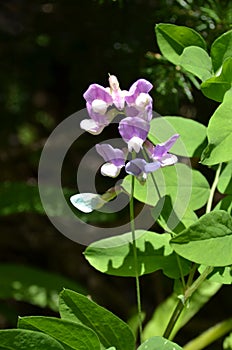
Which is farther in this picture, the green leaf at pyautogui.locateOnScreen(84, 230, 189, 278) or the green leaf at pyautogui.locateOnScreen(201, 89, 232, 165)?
the green leaf at pyautogui.locateOnScreen(84, 230, 189, 278)

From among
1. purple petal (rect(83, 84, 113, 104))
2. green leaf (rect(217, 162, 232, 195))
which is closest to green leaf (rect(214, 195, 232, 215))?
green leaf (rect(217, 162, 232, 195))

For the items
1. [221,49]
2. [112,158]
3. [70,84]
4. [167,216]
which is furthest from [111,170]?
[70,84]

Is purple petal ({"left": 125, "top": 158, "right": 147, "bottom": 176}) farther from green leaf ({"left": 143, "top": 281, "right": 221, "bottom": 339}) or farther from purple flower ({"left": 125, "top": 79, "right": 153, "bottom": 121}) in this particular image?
green leaf ({"left": 143, "top": 281, "right": 221, "bottom": 339})

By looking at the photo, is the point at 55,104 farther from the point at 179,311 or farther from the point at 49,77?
the point at 179,311

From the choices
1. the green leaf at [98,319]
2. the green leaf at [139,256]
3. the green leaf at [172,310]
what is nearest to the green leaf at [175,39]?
the green leaf at [139,256]

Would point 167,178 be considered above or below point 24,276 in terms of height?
above

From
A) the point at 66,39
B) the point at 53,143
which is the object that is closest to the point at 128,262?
the point at 53,143

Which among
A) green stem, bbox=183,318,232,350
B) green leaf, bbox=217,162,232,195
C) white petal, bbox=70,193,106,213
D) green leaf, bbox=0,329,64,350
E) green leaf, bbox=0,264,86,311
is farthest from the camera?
green leaf, bbox=0,264,86,311
